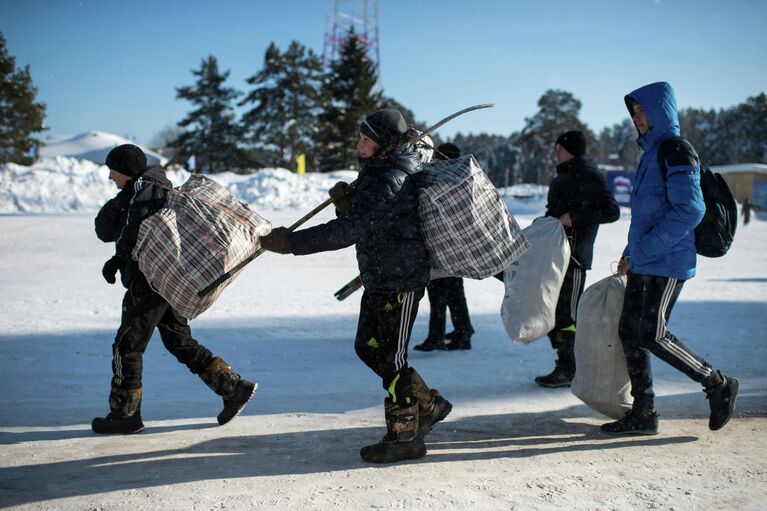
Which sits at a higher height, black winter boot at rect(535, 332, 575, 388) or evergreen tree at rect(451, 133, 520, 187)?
evergreen tree at rect(451, 133, 520, 187)

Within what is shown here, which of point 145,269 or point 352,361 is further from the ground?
point 145,269

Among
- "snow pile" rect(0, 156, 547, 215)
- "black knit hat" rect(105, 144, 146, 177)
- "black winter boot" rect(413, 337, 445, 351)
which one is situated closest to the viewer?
"black knit hat" rect(105, 144, 146, 177)

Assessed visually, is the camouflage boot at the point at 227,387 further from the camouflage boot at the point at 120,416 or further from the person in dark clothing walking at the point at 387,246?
the person in dark clothing walking at the point at 387,246

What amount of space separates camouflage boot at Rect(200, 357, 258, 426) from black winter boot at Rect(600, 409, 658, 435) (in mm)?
2083

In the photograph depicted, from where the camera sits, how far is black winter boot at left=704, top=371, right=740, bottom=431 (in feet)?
11.6

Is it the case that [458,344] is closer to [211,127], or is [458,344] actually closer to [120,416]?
[120,416]

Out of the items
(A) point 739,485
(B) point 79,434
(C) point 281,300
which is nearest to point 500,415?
(A) point 739,485

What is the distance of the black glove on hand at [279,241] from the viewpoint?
10.4 feet

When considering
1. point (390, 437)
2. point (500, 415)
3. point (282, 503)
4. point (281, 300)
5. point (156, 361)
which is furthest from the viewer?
point (281, 300)

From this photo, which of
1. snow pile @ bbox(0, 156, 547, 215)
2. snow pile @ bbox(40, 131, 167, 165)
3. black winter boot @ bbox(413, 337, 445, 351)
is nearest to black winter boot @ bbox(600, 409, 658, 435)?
black winter boot @ bbox(413, 337, 445, 351)

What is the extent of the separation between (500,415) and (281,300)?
4.45 meters

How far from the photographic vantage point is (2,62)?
3253cm

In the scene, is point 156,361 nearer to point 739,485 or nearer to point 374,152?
point 374,152

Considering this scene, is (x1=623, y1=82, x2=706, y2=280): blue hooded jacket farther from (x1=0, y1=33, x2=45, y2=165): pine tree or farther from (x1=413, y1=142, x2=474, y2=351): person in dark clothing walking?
(x1=0, y1=33, x2=45, y2=165): pine tree
